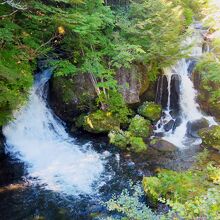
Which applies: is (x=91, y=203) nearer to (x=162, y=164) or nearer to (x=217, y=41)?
(x=162, y=164)

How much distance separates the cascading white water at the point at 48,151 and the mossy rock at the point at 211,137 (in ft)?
17.7

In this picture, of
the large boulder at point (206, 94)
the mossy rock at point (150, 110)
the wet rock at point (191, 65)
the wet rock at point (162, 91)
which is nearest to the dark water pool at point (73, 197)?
the mossy rock at point (150, 110)

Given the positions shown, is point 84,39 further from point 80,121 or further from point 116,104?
point 80,121

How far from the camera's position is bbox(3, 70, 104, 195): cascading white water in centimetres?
1030

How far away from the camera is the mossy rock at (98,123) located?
13939 mm

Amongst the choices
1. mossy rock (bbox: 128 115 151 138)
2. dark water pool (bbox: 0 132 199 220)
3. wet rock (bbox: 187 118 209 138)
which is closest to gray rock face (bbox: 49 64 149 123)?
mossy rock (bbox: 128 115 151 138)

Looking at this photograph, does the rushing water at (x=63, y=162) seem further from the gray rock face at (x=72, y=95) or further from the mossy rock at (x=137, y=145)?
the gray rock face at (x=72, y=95)

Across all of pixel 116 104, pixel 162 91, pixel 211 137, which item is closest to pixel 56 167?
pixel 116 104

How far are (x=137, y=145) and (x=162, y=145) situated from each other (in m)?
1.36

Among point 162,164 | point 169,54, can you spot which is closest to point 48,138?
point 162,164

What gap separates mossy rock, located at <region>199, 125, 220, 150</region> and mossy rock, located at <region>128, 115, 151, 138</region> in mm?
2734

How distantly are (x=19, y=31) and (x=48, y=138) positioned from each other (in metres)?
4.92

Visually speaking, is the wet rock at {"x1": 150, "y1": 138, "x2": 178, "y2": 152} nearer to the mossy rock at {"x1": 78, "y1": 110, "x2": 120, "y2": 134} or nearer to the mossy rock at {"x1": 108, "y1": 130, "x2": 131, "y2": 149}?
the mossy rock at {"x1": 108, "y1": 130, "x2": 131, "y2": 149}

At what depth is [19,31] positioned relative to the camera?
38.1 ft
